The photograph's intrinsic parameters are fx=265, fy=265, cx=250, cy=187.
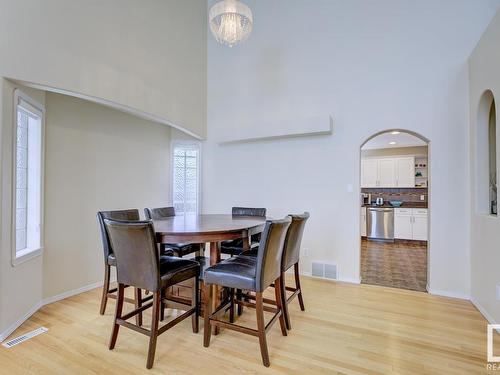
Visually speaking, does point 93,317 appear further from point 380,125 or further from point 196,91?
point 380,125

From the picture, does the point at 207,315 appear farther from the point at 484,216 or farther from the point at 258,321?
the point at 484,216

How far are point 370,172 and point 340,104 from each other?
4460mm

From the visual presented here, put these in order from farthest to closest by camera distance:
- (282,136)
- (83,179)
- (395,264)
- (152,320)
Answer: (395,264) < (282,136) < (83,179) < (152,320)

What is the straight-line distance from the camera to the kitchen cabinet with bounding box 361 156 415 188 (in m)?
7.07

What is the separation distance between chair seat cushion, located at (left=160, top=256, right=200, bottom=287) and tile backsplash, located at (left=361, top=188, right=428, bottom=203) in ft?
22.2

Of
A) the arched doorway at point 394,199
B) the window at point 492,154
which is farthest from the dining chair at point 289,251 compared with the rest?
the arched doorway at point 394,199

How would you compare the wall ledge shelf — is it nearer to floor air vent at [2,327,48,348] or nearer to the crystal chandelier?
the crystal chandelier

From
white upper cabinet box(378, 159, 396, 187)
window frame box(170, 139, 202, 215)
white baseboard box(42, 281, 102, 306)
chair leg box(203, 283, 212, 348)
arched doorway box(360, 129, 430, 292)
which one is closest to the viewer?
chair leg box(203, 283, 212, 348)

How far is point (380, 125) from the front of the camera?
3469 mm

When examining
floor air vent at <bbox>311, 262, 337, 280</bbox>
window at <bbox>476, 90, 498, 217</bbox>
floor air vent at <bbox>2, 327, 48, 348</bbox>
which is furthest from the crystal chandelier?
floor air vent at <bbox>2, 327, 48, 348</bbox>

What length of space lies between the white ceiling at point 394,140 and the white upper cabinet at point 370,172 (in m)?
0.45

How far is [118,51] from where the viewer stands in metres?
2.95

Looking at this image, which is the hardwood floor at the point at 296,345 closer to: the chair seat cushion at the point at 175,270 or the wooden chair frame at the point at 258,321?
the wooden chair frame at the point at 258,321

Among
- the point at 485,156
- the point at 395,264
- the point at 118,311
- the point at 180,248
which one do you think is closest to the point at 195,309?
the point at 118,311
